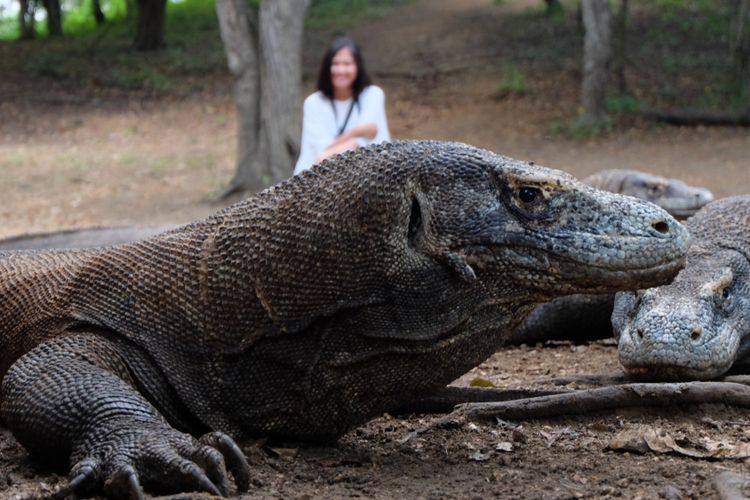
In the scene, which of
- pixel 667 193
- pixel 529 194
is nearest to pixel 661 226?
pixel 529 194

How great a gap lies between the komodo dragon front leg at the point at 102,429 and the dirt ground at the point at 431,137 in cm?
12

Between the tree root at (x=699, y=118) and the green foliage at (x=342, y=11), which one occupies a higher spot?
the green foliage at (x=342, y=11)

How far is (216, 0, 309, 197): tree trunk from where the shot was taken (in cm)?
1192

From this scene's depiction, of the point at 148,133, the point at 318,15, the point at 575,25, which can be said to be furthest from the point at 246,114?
the point at 318,15

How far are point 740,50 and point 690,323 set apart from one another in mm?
13394

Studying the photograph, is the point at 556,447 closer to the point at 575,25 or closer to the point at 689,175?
the point at 689,175

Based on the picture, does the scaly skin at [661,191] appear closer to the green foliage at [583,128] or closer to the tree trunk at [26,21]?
the green foliage at [583,128]

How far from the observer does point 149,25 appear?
23781 millimetres

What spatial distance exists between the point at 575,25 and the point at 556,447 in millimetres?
21104

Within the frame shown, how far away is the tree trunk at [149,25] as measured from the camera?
77.9ft

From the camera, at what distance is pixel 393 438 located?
344 cm

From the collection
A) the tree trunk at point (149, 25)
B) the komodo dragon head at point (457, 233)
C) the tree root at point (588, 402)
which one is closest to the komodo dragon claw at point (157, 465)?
the komodo dragon head at point (457, 233)

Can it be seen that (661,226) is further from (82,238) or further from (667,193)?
(667,193)

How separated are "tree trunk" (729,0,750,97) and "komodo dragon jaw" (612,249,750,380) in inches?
475
